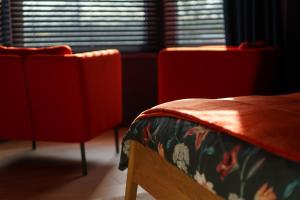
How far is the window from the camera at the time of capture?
3.63m

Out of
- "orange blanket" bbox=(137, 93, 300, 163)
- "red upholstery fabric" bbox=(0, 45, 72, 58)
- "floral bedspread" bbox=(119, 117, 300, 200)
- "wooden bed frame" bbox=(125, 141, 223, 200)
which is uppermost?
"red upholstery fabric" bbox=(0, 45, 72, 58)

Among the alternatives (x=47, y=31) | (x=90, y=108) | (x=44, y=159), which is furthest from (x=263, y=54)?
(x=47, y=31)

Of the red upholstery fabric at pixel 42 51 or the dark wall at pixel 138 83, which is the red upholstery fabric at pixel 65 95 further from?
the dark wall at pixel 138 83

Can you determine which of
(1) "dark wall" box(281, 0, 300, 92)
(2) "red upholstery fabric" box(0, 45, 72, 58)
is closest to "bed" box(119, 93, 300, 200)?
(2) "red upholstery fabric" box(0, 45, 72, 58)

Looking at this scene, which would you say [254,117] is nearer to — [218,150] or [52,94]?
[218,150]

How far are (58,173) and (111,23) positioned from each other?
67.8 inches

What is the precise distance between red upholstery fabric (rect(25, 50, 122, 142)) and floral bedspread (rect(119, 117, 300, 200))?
0.97 m

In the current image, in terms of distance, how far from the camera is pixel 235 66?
2699 mm

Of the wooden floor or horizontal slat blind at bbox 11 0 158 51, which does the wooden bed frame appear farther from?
horizontal slat blind at bbox 11 0 158 51

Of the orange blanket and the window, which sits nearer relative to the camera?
the orange blanket

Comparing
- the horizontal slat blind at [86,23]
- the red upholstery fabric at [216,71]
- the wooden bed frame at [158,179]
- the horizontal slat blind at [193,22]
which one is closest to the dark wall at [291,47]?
the red upholstery fabric at [216,71]

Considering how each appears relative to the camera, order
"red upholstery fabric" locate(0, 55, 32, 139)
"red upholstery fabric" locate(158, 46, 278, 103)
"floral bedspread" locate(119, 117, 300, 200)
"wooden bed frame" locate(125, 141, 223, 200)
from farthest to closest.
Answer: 1. "red upholstery fabric" locate(158, 46, 278, 103)
2. "red upholstery fabric" locate(0, 55, 32, 139)
3. "wooden bed frame" locate(125, 141, 223, 200)
4. "floral bedspread" locate(119, 117, 300, 200)

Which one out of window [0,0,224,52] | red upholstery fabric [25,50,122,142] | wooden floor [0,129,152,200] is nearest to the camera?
wooden floor [0,129,152,200]

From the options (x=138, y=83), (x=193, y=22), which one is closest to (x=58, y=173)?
(x=138, y=83)
